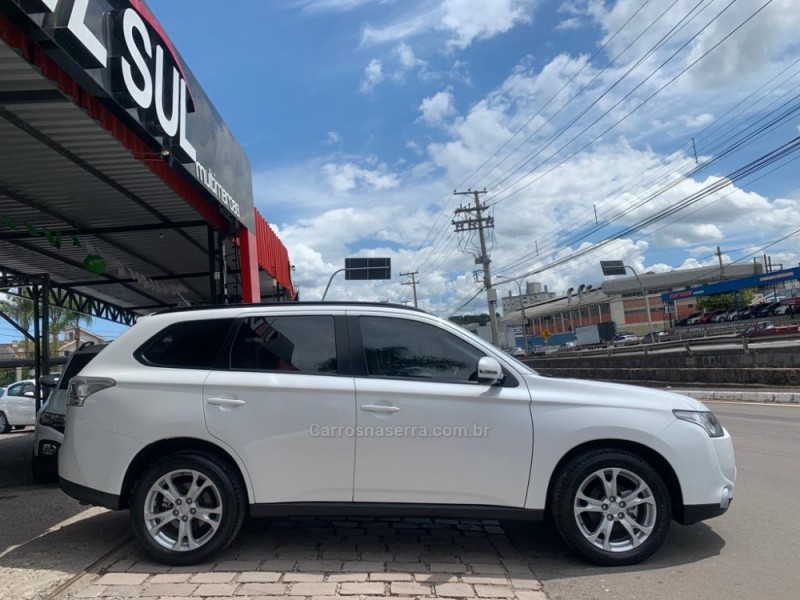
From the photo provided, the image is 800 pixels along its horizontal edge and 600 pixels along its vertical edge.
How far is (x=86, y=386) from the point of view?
461 cm

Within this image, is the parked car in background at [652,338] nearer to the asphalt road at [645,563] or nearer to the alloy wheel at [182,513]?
the asphalt road at [645,563]

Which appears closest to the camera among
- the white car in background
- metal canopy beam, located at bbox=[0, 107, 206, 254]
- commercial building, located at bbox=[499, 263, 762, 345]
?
metal canopy beam, located at bbox=[0, 107, 206, 254]

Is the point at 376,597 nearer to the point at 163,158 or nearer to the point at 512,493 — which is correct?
the point at 512,493

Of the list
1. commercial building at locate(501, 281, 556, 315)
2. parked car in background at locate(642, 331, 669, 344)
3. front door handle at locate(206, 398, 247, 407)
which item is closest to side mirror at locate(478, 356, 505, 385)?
front door handle at locate(206, 398, 247, 407)

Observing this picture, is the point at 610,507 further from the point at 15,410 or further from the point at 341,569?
the point at 15,410

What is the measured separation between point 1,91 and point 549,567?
612 centimetres

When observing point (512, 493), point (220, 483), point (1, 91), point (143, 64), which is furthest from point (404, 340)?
point (1, 91)

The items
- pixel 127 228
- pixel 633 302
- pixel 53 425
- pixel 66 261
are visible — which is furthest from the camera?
pixel 633 302

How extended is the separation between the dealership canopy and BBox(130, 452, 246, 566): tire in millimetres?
3305

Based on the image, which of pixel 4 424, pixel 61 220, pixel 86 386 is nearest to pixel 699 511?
pixel 86 386

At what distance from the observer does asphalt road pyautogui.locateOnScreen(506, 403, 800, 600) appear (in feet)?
13.0

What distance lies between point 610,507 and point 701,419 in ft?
2.98

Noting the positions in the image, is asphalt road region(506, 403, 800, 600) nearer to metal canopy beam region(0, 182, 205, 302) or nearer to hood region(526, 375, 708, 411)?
hood region(526, 375, 708, 411)

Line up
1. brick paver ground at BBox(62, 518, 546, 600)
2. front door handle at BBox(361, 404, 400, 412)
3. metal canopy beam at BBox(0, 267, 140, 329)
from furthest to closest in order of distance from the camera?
metal canopy beam at BBox(0, 267, 140, 329), front door handle at BBox(361, 404, 400, 412), brick paver ground at BBox(62, 518, 546, 600)
